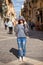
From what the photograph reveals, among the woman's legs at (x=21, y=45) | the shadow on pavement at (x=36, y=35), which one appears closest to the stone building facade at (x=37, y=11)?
the shadow on pavement at (x=36, y=35)

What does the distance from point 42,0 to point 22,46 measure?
3666 cm

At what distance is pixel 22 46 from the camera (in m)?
8.95

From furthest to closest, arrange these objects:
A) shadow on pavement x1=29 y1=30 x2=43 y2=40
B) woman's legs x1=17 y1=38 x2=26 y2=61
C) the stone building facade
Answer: the stone building facade → shadow on pavement x1=29 y1=30 x2=43 y2=40 → woman's legs x1=17 y1=38 x2=26 y2=61

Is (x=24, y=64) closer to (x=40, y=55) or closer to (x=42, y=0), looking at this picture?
(x=40, y=55)

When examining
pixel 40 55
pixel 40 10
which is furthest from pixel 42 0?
pixel 40 55

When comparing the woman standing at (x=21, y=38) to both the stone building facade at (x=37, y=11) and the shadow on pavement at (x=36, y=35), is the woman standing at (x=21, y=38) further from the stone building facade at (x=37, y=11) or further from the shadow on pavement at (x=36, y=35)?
the stone building facade at (x=37, y=11)

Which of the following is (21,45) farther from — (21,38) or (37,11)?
(37,11)

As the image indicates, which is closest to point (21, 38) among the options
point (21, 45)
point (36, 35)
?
point (21, 45)

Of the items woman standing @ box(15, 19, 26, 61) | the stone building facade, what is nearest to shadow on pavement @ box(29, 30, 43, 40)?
woman standing @ box(15, 19, 26, 61)

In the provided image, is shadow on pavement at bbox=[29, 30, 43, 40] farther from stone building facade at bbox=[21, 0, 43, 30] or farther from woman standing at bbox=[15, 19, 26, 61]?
stone building facade at bbox=[21, 0, 43, 30]

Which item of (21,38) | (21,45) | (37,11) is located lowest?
(37,11)

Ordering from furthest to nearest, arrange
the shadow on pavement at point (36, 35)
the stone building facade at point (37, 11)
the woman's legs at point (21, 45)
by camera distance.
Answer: the stone building facade at point (37, 11), the shadow on pavement at point (36, 35), the woman's legs at point (21, 45)

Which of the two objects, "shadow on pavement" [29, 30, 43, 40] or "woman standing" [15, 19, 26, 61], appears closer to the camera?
"woman standing" [15, 19, 26, 61]

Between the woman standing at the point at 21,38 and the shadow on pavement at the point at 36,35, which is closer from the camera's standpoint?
the woman standing at the point at 21,38
